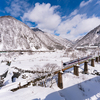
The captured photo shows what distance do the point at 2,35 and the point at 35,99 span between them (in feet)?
185

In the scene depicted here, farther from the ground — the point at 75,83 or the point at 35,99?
the point at 35,99

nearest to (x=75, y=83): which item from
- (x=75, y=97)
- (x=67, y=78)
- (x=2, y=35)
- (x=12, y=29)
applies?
(x=67, y=78)

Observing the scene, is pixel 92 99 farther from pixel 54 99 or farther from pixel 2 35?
pixel 2 35

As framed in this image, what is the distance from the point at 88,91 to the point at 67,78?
13.8 ft

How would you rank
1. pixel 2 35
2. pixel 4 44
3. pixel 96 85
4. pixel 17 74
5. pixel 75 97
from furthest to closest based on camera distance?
pixel 2 35, pixel 4 44, pixel 17 74, pixel 96 85, pixel 75 97

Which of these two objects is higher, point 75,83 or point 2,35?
point 2,35

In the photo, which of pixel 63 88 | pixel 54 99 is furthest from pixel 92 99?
pixel 54 99

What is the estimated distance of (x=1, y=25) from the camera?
173 feet

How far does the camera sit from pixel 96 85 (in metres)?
10.9

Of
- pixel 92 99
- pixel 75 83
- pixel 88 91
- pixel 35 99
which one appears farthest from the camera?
pixel 75 83

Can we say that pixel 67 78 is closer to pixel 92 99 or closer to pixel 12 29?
pixel 92 99

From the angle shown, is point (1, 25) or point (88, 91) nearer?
point (88, 91)

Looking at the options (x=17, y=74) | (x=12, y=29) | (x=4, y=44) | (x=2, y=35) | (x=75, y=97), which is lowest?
(x=75, y=97)

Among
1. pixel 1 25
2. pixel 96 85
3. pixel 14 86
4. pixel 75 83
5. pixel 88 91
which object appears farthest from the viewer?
pixel 1 25
